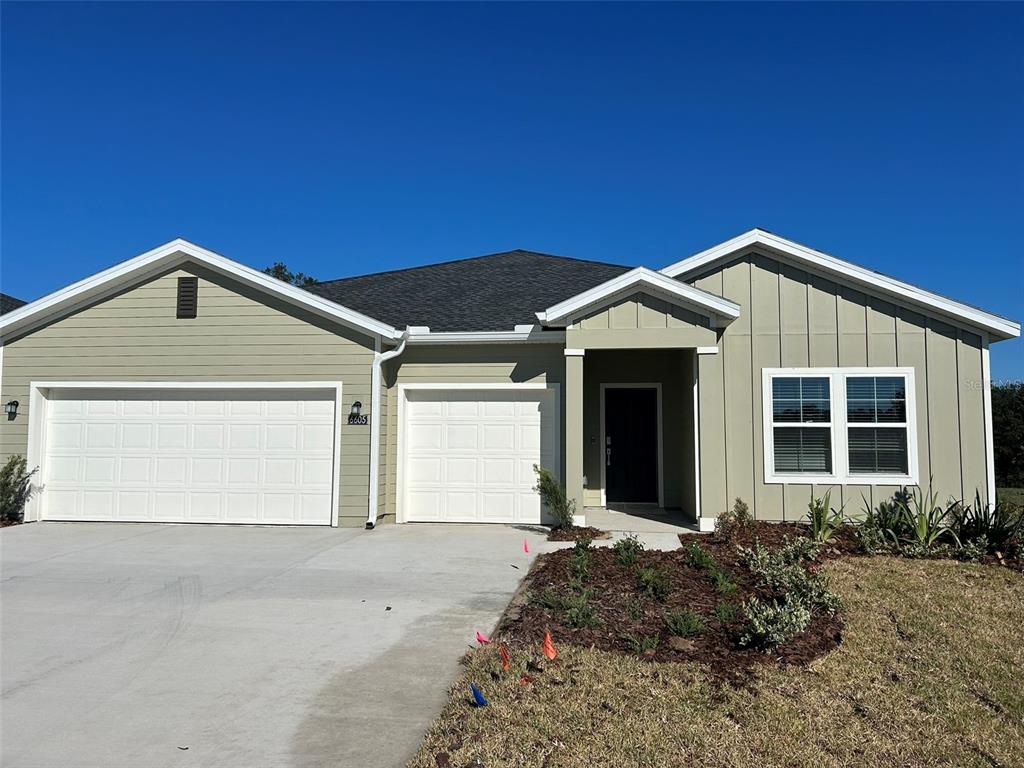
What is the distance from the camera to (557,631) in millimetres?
5105

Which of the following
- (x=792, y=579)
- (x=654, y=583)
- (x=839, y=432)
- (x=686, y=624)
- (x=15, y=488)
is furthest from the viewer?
(x=15, y=488)

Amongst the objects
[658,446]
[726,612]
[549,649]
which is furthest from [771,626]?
[658,446]

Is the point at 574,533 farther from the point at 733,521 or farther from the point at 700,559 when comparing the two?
the point at 700,559

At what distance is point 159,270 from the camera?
1080 cm

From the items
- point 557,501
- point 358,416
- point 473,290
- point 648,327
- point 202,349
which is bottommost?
point 557,501

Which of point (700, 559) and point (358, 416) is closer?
point (700, 559)

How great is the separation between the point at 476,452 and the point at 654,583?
16.7 ft

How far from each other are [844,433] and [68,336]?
1216 cm

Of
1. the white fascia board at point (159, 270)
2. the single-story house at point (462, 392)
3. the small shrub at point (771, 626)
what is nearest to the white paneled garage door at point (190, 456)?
the single-story house at point (462, 392)

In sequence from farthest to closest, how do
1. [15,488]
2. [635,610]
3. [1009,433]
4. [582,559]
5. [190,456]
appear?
[1009,433] < [190,456] < [15,488] < [582,559] < [635,610]

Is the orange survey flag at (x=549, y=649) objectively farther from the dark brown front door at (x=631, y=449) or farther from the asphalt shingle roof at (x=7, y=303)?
the asphalt shingle roof at (x=7, y=303)

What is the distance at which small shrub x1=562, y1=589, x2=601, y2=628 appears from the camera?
17.1ft

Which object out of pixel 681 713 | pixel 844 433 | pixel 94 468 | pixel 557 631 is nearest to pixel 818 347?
pixel 844 433

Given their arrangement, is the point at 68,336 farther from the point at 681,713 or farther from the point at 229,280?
the point at 681,713
